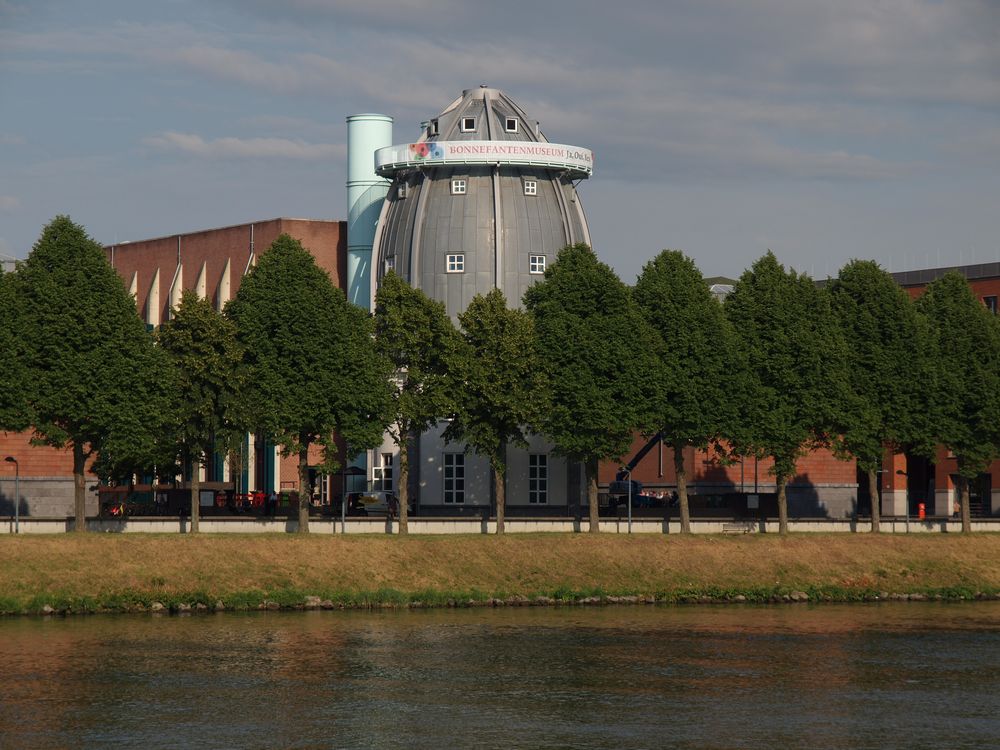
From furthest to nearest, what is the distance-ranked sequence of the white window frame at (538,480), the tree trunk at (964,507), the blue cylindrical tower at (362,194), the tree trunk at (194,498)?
the blue cylindrical tower at (362,194)
the white window frame at (538,480)
the tree trunk at (964,507)
the tree trunk at (194,498)

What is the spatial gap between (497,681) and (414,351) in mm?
35714

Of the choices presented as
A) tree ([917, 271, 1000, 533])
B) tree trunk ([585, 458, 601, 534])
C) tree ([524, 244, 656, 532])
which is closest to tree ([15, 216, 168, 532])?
tree ([524, 244, 656, 532])

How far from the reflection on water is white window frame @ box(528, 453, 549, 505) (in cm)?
3598

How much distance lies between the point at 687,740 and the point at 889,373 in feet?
180

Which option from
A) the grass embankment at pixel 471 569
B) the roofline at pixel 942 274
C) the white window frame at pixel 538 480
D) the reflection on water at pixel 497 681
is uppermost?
the roofline at pixel 942 274

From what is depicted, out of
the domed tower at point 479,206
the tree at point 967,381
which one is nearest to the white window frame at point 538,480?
the domed tower at point 479,206

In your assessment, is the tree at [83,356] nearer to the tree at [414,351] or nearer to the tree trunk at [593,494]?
the tree at [414,351]

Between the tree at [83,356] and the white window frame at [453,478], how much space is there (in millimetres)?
29585

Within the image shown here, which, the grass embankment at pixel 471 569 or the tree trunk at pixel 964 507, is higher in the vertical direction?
the tree trunk at pixel 964 507

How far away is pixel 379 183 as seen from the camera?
121375 millimetres

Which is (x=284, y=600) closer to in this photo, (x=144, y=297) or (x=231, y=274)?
(x=231, y=274)

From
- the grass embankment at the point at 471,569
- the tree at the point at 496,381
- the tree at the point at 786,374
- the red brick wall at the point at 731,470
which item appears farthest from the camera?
the red brick wall at the point at 731,470

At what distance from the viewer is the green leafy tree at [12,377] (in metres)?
78.8

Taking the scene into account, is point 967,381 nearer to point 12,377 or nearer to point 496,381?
point 496,381
